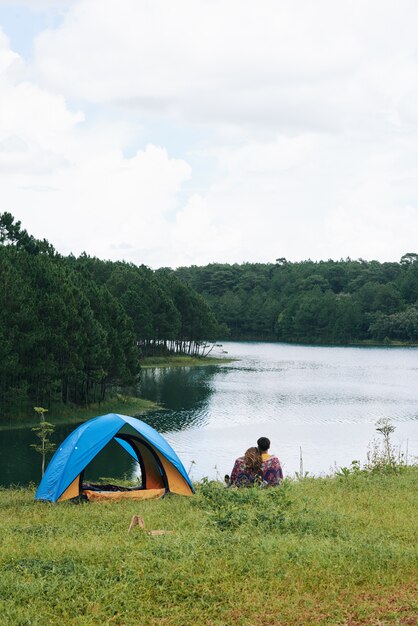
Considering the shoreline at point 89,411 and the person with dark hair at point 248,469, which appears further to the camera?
the shoreline at point 89,411

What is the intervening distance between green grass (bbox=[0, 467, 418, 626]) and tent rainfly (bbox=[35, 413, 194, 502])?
302cm

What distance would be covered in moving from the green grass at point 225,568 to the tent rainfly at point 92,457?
3023 millimetres

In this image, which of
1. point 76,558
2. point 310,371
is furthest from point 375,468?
point 310,371

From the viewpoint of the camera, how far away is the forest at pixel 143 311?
3834cm

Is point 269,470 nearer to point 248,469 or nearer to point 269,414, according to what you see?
point 248,469

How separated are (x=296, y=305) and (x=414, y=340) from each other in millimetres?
25190

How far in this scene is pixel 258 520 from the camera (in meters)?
9.38

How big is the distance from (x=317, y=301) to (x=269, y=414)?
9320 centimetres

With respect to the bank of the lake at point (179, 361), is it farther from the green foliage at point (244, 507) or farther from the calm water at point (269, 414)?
the green foliage at point (244, 507)

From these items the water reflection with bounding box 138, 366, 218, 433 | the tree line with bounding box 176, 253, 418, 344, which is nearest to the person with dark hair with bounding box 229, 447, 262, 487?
the water reflection with bounding box 138, 366, 218, 433

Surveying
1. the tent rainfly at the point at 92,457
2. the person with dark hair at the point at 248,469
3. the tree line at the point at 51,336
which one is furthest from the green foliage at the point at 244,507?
the tree line at the point at 51,336

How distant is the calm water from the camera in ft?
92.9

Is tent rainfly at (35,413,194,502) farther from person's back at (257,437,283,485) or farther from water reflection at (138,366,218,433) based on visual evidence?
water reflection at (138,366,218,433)

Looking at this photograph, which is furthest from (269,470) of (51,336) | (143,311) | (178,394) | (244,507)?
(143,311)
